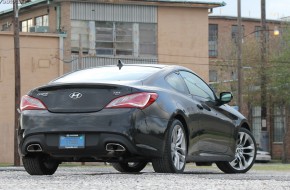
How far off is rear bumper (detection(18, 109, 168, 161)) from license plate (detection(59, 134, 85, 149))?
4cm

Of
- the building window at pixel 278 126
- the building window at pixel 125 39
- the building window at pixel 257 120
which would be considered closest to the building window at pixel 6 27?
the building window at pixel 125 39

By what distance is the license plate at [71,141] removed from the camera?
→ 11094mm

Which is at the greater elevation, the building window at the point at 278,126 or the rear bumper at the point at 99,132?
the rear bumper at the point at 99,132

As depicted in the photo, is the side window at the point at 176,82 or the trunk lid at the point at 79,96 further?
the side window at the point at 176,82

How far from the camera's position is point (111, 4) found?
52.9 m

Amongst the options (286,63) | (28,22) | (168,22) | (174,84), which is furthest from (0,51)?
(174,84)

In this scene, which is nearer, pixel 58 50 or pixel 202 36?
pixel 58 50

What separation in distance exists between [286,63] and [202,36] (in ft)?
16.7

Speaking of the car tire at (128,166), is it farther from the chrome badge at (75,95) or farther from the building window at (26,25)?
the building window at (26,25)

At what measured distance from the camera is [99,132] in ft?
36.1

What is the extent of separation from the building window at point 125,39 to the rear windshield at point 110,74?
39.8 meters

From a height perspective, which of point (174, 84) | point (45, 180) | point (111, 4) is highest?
point (111, 4)

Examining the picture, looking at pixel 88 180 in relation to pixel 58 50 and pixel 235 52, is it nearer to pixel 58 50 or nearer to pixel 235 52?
pixel 58 50

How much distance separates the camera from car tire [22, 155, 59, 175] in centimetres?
1178
